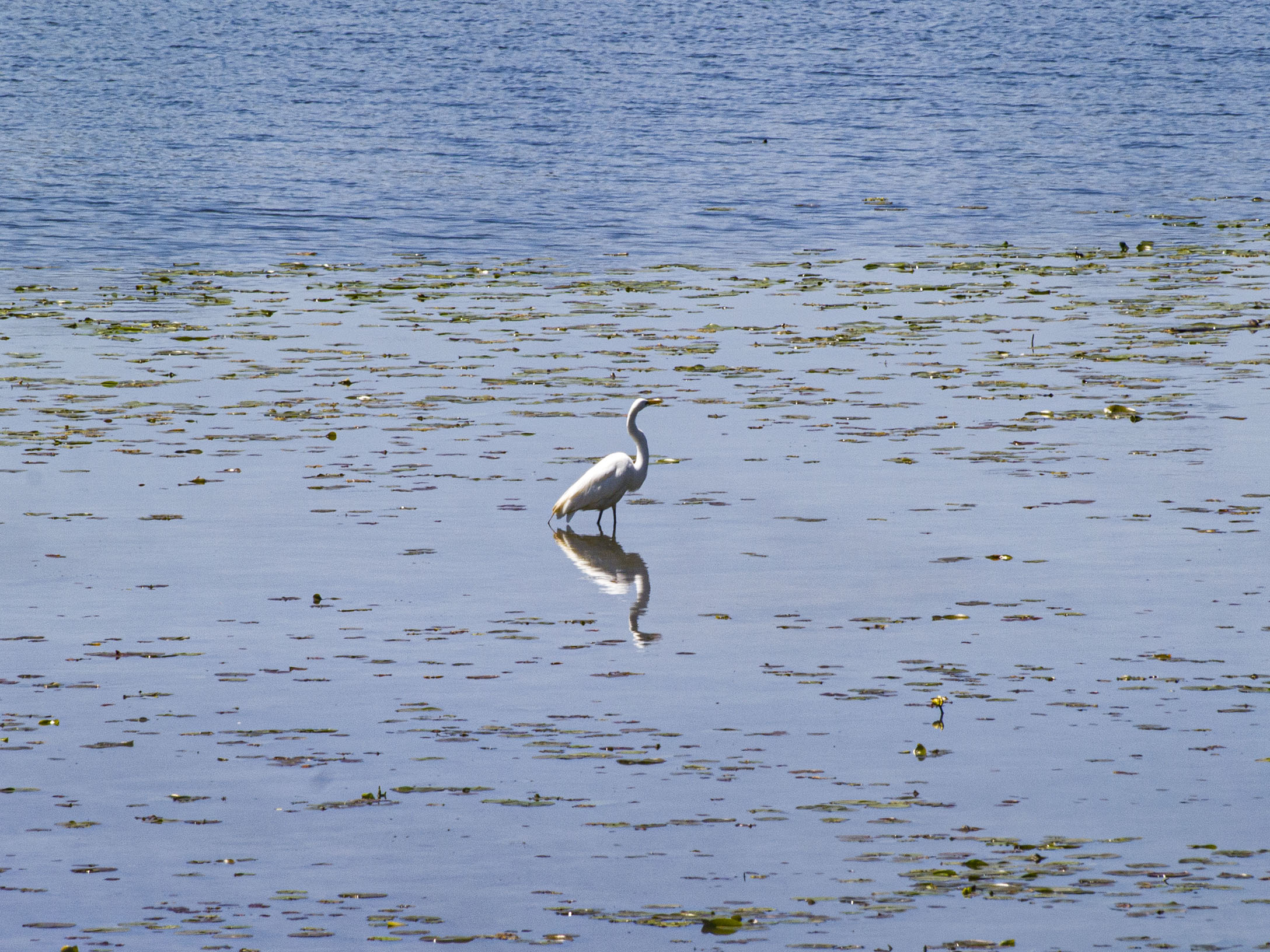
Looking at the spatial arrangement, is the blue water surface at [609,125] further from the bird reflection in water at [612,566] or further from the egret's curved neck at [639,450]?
the bird reflection in water at [612,566]

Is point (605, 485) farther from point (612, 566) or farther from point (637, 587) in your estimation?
point (637, 587)

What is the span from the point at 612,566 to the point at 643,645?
213 centimetres

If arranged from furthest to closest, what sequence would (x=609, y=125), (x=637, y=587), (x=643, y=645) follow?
(x=609, y=125) → (x=637, y=587) → (x=643, y=645)

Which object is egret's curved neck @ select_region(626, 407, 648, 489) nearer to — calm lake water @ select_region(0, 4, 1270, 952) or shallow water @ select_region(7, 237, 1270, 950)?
shallow water @ select_region(7, 237, 1270, 950)

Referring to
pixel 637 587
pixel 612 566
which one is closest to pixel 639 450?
pixel 612 566

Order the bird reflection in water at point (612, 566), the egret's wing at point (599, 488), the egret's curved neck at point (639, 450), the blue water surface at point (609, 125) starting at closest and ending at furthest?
the bird reflection in water at point (612, 566)
the egret's wing at point (599, 488)
the egret's curved neck at point (639, 450)
the blue water surface at point (609, 125)

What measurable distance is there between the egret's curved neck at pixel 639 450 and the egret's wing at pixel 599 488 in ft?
0.48

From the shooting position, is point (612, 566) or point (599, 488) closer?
point (612, 566)

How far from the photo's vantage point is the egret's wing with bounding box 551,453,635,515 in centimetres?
1408

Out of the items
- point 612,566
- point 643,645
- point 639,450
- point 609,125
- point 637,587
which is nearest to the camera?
point 643,645

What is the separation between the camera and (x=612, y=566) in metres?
13.2

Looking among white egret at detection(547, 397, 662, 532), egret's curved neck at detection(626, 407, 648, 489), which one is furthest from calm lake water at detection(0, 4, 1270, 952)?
egret's curved neck at detection(626, 407, 648, 489)

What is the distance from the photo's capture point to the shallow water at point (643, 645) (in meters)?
7.76

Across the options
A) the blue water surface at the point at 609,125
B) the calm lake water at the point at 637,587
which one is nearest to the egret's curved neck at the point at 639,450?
the calm lake water at the point at 637,587
